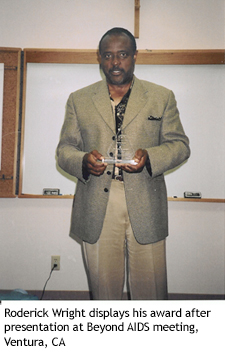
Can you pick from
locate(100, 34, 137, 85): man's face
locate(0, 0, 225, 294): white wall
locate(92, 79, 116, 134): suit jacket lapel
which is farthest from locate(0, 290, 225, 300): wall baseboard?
locate(100, 34, 137, 85): man's face

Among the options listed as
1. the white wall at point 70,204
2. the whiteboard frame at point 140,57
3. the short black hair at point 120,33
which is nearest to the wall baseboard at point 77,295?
the white wall at point 70,204

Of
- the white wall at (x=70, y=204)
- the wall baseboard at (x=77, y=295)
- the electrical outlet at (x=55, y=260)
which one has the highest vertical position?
the white wall at (x=70, y=204)

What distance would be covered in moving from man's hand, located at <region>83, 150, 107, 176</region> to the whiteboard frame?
0.19m

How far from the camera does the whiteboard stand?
1.04 metres

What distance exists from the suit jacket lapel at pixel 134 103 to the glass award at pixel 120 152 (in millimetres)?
52

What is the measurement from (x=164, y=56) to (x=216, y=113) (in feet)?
1.01

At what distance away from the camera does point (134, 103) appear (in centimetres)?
95

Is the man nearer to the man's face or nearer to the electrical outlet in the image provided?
the man's face

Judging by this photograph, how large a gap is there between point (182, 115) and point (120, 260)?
605mm

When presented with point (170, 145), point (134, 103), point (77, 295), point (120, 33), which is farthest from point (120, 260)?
point (120, 33)

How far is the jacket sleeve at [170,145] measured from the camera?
0.93 meters

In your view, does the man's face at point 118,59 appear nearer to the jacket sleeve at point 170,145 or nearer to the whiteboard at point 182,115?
the whiteboard at point 182,115

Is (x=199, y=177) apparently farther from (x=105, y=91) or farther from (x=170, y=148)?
(x=105, y=91)

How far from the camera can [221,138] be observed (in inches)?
41.1
